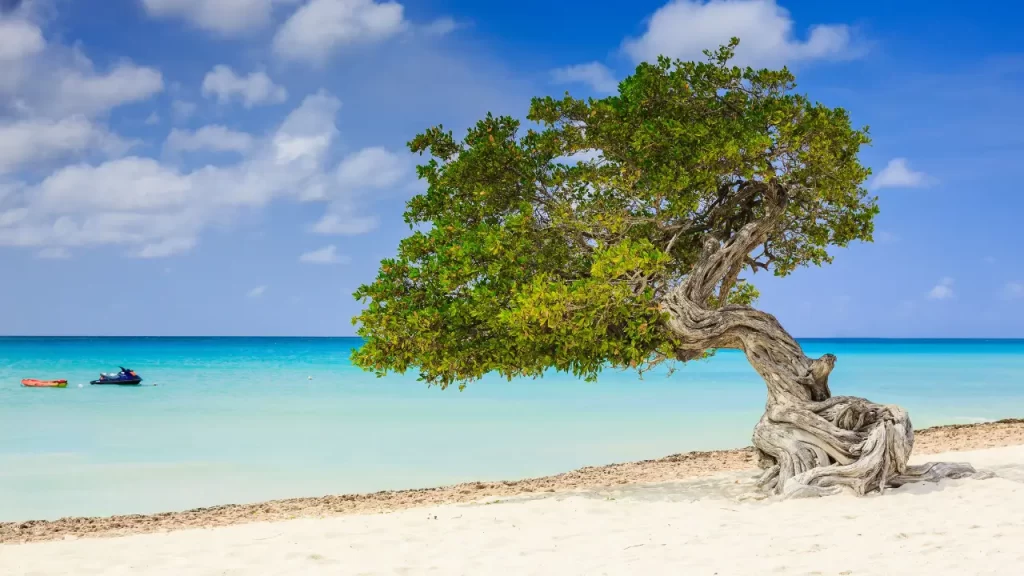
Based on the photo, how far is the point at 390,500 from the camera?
1159cm

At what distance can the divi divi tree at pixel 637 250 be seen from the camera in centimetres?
865

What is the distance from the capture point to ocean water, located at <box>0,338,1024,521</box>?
1488cm

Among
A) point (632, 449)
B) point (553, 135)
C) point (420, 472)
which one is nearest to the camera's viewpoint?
point (553, 135)

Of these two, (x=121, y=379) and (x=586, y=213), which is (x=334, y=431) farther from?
(x=121, y=379)

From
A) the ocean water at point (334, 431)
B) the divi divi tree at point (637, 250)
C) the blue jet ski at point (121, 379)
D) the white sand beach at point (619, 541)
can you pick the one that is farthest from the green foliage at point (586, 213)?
the blue jet ski at point (121, 379)

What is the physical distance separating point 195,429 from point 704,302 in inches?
688

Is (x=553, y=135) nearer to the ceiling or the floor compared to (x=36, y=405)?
nearer to the ceiling

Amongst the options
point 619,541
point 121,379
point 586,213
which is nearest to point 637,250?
point 586,213

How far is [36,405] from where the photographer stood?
27938 millimetres

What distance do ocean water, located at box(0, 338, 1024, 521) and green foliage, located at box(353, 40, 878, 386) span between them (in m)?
6.43

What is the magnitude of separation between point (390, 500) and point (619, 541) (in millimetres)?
5179

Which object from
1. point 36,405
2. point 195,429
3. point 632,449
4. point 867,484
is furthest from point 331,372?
point 867,484

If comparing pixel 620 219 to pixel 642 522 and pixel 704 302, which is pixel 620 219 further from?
pixel 642 522

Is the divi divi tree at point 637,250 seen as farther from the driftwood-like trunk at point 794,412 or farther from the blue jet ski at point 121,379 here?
the blue jet ski at point 121,379
